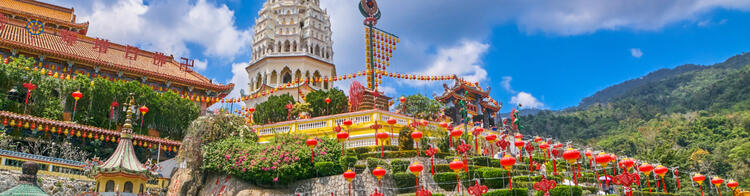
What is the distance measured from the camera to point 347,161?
21.9 meters

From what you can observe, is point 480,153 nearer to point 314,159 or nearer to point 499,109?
point 314,159

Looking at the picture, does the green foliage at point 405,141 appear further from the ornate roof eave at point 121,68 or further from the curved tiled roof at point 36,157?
the ornate roof eave at point 121,68

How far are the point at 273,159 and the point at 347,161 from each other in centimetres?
304

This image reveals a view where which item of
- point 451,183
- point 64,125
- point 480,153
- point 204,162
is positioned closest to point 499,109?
point 480,153

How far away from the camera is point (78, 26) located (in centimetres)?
4012

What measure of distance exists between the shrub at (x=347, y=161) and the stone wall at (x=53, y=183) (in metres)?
10.9

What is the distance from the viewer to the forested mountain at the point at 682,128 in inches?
1730

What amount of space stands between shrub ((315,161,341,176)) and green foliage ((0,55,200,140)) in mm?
14004

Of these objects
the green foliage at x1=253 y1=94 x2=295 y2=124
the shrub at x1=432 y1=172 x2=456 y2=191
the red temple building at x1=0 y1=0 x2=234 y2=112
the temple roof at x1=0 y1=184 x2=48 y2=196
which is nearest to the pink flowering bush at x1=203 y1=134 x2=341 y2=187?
the shrub at x1=432 y1=172 x2=456 y2=191

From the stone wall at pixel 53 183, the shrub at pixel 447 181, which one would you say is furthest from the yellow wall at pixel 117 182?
the shrub at pixel 447 181

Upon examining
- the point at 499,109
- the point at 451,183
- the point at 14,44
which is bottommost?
the point at 451,183

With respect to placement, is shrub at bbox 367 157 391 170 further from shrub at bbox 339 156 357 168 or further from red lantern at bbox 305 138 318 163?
red lantern at bbox 305 138 318 163

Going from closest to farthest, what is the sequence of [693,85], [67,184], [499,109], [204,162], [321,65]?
1. [67,184]
2. [204,162]
3. [499,109]
4. [321,65]
5. [693,85]

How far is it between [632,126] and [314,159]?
261 ft
